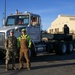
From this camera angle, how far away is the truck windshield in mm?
19125

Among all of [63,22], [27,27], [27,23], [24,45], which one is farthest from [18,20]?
[63,22]

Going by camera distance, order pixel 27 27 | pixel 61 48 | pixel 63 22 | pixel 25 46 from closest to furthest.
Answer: pixel 25 46, pixel 27 27, pixel 61 48, pixel 63 22

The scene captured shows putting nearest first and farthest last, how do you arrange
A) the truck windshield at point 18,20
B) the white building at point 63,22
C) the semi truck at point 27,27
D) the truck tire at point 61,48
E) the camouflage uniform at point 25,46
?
1. the camouflage uniform at point 25,46
2. the semi truck at point 27,27
3. the truck windshield at point 18,20
4. the truck tire at point 61,48
5. the white building at point 63,22

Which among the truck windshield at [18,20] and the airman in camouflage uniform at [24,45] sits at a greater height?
the truck windshield at [18,20]

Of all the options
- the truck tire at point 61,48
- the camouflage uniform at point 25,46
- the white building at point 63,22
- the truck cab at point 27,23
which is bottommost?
the truck tire at point 61,48

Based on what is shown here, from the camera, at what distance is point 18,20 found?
19.4m

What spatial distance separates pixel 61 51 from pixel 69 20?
40.8 m

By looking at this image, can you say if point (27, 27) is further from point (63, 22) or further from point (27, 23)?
point (63, 22)

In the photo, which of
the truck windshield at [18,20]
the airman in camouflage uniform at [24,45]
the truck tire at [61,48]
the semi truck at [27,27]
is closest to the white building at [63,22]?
the truck tire at [61,48]

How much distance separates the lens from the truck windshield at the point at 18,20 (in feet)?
62.7

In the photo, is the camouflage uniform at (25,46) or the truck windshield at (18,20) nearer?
the camouflage uniform at (25,46)

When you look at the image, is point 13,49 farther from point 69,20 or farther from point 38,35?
point 69,20

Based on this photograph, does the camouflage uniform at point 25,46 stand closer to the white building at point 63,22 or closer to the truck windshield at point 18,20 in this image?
the truck windshield at point 18,20

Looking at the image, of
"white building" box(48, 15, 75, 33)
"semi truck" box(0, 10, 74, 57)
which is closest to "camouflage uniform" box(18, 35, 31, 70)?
"semi truck" box(0, 10, 74, 57)
